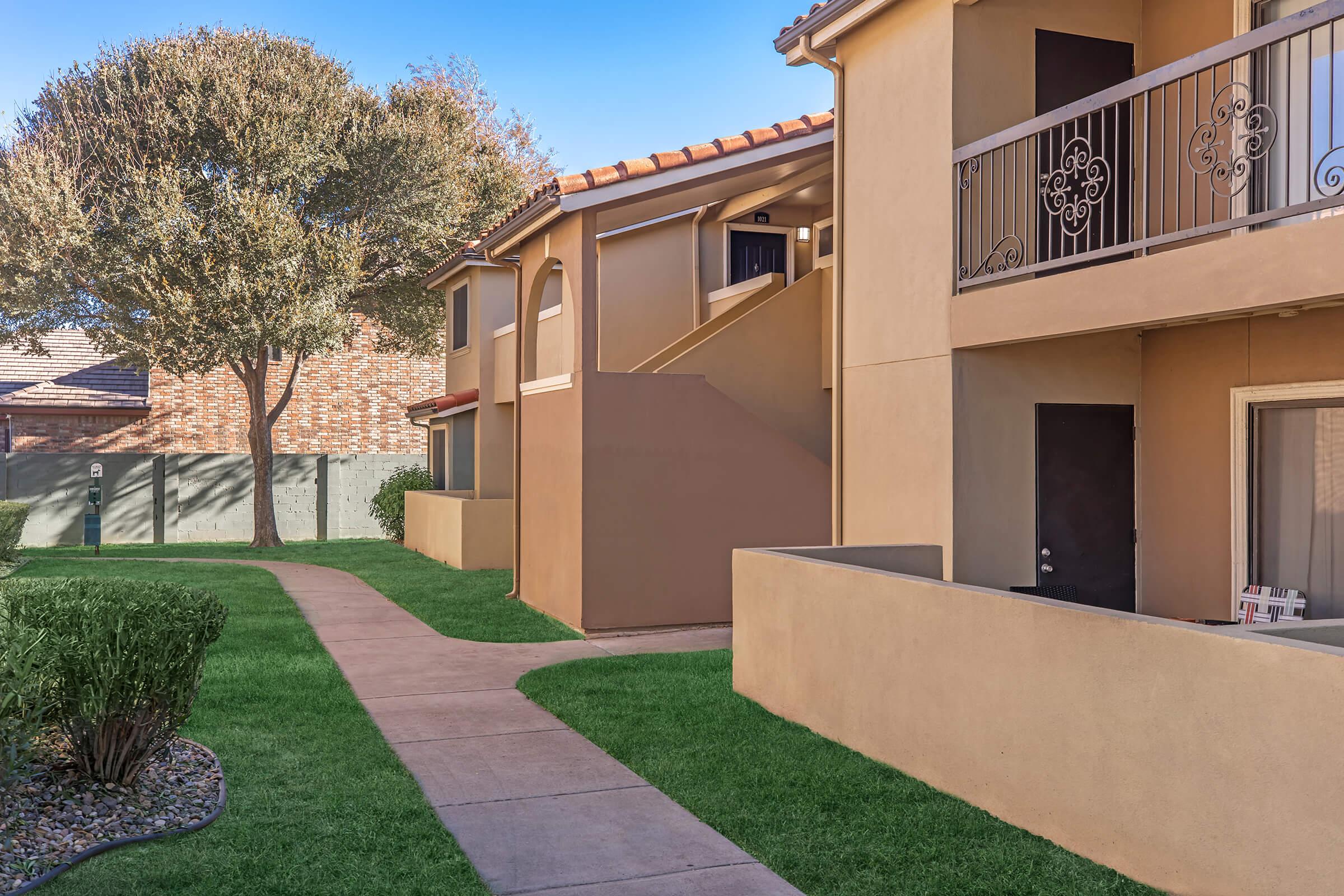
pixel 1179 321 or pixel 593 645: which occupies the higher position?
pixel 1179 321

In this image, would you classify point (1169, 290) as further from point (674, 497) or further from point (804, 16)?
point (674, 497)

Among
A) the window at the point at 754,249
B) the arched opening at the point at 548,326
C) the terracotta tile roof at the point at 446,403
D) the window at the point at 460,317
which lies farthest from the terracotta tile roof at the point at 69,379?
the window at the point at 754,249

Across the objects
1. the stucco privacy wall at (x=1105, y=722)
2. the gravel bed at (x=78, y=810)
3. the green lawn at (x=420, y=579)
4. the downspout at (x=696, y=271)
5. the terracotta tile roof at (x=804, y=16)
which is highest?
the terracotta tile roof at (x=804, y=16)

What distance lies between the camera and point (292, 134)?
69.4 feet

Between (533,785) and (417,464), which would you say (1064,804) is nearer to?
(533,785)

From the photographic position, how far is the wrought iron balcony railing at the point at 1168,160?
6.45 meters

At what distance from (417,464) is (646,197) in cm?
1677

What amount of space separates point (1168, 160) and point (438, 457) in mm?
17670

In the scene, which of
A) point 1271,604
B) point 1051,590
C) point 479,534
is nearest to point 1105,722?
point 1271,604

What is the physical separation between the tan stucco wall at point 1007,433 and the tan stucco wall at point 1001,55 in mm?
1534

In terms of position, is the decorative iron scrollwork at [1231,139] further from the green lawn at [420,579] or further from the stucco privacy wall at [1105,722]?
the green lawn at [420,579]

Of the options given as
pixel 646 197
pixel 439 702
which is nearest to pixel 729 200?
pixel 646 197

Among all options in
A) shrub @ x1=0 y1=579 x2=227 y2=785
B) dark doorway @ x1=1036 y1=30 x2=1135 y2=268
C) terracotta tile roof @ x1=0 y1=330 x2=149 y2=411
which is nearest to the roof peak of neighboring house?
dark doorway @ x1=1036 y1=30 x2=1135 y2=268

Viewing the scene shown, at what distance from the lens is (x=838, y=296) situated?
380 inches
